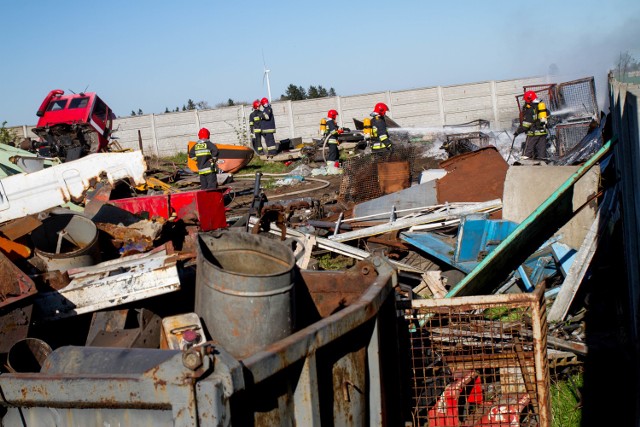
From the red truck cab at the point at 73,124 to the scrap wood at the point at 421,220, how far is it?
911 centimetres

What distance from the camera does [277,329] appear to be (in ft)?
8.73

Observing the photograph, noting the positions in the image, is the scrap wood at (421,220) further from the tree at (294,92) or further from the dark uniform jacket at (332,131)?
the tree at (294,92)

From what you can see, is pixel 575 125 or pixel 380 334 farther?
pixel 575 125

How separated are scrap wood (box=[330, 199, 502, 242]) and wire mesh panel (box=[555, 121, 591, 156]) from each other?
20.8ft

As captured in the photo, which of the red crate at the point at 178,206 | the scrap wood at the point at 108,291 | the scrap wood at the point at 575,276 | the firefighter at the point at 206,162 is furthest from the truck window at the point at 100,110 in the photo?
the scrap wood at the point at 108,291

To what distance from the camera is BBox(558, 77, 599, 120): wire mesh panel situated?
1561cm

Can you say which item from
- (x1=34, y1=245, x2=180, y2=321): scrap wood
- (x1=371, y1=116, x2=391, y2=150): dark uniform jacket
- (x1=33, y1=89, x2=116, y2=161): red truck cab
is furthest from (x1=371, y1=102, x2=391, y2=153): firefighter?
(x1=34, y1=245, x2=180, y2=321): scrap wood

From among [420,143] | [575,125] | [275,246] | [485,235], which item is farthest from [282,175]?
[275,246]

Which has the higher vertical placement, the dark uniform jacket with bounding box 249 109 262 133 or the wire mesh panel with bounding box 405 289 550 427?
the dark uniform jacket with bounding box 249 109 262 133

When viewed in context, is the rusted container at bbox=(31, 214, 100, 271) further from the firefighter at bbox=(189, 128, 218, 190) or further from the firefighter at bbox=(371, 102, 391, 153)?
the firefighter at bbox=(371, 102, 391, 153)

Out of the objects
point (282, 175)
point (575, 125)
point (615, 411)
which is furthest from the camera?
point (282, 175)

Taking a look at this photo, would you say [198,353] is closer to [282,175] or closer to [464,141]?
[464,141]

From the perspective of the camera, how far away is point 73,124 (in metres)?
16.0

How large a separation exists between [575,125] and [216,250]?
12.2 m
